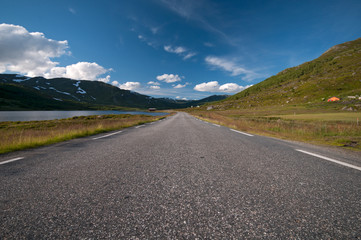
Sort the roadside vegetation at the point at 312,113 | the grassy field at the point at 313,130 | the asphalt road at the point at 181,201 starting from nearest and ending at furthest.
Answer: the asphalt road at the point at 181,201, the grassy field at the point at 313,130, the roadside vegetation at the point at 312,113

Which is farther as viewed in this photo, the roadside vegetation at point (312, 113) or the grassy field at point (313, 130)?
the roadside vegetation at point (312, 113)

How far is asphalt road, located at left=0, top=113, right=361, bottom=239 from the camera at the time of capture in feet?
4.75

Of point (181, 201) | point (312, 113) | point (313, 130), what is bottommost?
point (313, 130)

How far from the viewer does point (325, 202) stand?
6.28 ft

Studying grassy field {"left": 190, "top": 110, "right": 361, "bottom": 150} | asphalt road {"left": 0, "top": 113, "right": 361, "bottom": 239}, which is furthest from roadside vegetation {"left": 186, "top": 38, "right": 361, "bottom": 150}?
asphalt road {"left": 0, "top": 113, "right": 361, "bottom": 239}

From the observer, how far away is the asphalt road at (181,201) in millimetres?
1447

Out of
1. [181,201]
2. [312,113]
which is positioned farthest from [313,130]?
[312,113]

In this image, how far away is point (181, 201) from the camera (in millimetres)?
1962

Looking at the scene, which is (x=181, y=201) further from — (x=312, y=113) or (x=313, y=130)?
(x=312, y=113)

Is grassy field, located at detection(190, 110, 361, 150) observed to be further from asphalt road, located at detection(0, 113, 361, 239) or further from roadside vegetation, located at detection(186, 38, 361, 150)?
asphalt road, located at detection(0, 113, 361, 239)

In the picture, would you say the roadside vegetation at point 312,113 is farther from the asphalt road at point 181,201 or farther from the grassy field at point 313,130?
the asphalt road at point 181,201

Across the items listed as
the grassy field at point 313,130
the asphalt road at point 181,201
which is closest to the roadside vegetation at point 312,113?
the grassy field at point 313,130

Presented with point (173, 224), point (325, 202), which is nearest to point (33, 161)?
point (173, 224)

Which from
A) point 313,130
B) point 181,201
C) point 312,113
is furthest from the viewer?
point 312,113
